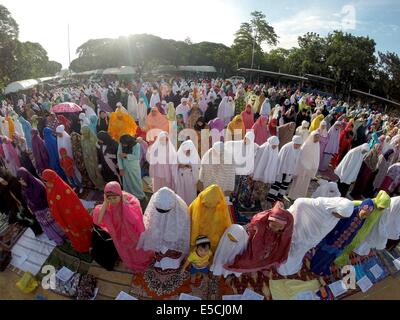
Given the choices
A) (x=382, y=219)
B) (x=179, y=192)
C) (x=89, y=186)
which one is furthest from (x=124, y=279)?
(x=382, y=219)

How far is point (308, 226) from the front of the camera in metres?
3.40

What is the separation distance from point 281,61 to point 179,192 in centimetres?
3121

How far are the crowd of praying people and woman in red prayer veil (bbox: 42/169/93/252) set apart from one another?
0.01 metres

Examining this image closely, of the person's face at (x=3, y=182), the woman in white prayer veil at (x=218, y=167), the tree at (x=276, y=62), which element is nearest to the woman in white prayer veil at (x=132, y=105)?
the woman in white prayer veil at (x=218, y=167)

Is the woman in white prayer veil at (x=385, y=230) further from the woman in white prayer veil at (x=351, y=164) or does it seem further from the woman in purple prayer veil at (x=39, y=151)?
the woman in purple prayer veil at (x=39, y=151)

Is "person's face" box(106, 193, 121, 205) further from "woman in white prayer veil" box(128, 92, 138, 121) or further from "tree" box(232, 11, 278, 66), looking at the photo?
"tree" box(232, 11, 278, 66)

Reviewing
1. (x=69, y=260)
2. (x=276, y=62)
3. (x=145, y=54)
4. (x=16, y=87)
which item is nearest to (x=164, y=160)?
(x=69, y=260)

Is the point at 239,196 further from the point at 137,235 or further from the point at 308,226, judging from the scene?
the point at 137,235

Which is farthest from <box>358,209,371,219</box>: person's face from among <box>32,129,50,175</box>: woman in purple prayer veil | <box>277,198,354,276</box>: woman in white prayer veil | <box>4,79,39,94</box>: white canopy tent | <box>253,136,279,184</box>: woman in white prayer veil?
<box>4,79,39,94</box>: white canopy tent

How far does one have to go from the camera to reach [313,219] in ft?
11.0

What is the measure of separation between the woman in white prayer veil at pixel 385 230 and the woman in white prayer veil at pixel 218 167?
7.18 feet

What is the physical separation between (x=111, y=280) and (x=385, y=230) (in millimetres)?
3889

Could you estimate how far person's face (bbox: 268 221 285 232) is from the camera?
308 centimetres
